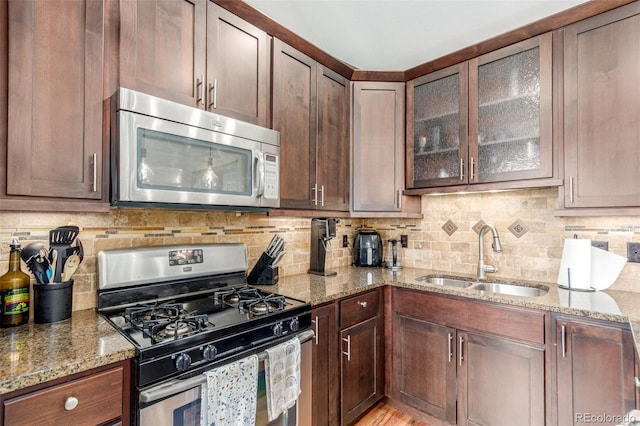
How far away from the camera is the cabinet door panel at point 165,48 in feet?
4.46

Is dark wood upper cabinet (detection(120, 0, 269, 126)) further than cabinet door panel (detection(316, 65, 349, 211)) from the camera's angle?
No

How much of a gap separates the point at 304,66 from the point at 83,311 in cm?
183

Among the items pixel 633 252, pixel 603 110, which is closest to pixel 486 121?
pixel 603 110

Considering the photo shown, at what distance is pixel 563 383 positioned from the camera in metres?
1.60

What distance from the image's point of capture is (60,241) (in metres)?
1.31

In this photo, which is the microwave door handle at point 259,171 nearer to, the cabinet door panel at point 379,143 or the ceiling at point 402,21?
the ceiling at point 402,21

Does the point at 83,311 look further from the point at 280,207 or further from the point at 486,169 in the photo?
the point at 486,169

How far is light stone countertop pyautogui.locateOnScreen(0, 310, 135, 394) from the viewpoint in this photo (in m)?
0.89

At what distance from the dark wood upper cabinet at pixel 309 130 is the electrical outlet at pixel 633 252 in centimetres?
173

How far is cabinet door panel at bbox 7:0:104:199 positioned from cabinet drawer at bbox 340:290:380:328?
138cm

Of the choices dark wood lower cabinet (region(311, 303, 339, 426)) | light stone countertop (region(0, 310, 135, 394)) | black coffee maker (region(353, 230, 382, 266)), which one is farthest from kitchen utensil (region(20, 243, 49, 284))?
black coffee maker (region(353, 230, 382, 266))

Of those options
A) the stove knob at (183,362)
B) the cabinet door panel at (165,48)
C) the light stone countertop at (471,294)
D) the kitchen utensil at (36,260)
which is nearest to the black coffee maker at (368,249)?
the light stone countertop at (471,294)

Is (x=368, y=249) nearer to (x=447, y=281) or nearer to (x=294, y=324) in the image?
(x=447, y=281)

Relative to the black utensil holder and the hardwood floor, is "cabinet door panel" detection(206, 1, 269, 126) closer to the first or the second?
the black utensil holder
